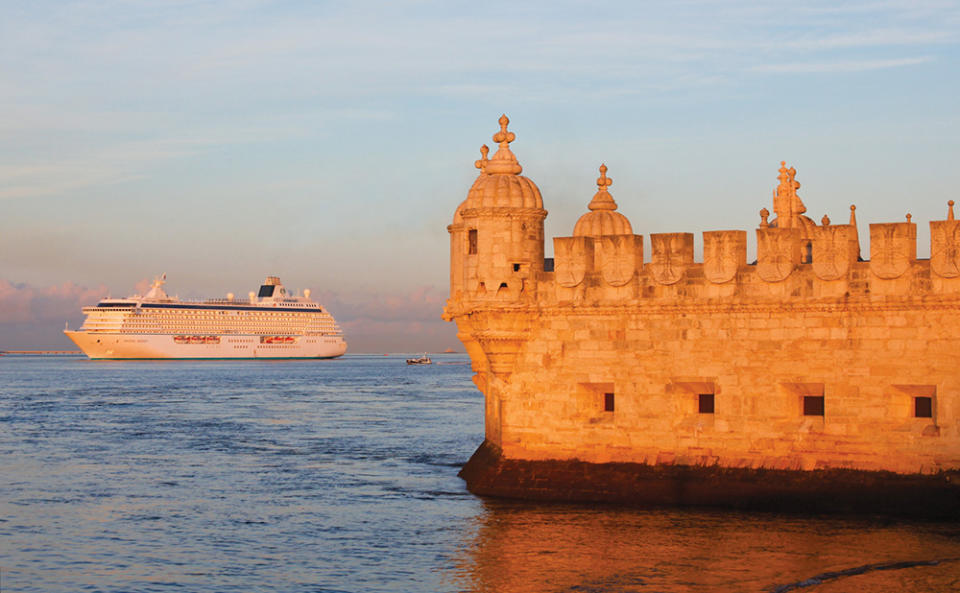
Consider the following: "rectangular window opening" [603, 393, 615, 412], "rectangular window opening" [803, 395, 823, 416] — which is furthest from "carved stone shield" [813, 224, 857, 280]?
"rectangular window opening" [603, 393, 615, 412]

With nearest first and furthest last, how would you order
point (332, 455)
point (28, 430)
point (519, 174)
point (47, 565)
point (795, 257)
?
point (47, 565), point (795, 257), point (519, 174), point (332, 455), point (28, 430)

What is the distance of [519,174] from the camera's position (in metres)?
23.8

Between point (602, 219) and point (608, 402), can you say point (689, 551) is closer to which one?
point (608, 402)

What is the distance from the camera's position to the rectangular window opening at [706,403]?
20969mm

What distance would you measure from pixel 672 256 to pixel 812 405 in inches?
146

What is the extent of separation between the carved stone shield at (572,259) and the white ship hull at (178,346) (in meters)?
144

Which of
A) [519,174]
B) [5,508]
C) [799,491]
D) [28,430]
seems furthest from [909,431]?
[28,430]

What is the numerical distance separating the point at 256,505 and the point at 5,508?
5.45 metres

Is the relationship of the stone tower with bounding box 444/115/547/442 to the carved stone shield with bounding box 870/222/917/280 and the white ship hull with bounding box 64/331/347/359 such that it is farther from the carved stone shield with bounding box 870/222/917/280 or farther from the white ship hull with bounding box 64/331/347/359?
the white ship hull with bounding box 64/331/347/359

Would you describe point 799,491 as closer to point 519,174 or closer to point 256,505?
point 519,174

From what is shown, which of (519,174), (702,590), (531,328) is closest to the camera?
(702,590)

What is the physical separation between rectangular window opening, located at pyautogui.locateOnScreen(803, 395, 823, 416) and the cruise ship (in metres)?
147

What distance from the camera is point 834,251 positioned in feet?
64.8

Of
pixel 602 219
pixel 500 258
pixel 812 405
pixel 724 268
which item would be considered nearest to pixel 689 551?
pixel 812 405
